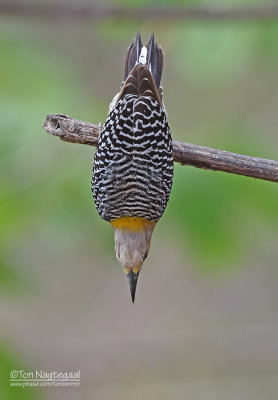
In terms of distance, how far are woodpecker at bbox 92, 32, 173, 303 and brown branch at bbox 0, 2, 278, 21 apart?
0.51 m

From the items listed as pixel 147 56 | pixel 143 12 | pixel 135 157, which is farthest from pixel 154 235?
pixel 143 12

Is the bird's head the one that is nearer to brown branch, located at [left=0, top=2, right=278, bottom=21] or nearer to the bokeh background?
the bokeh background

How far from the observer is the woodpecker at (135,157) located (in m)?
4.96

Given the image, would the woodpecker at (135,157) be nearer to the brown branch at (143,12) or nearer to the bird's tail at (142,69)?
the bird's tail at (142,69)

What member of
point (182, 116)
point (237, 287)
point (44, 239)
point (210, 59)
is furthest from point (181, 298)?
point (210, 59)

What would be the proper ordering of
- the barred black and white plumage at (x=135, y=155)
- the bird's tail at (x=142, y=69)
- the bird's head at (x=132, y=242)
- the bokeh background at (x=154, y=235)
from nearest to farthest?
1. the barred black and white plumage at (x=135, y=155)
2. the bird's tail at (x=142, y=69)
3. the bokeh background at (x=154, y=235)
4. the bird's head at (x=132, y=242)

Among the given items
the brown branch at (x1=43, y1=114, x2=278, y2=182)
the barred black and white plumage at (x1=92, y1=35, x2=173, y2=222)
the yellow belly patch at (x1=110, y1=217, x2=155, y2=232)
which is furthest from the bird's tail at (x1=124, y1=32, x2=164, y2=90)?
the yellow belly patch at (x1=110, y1=217, x2=155, y2=232)

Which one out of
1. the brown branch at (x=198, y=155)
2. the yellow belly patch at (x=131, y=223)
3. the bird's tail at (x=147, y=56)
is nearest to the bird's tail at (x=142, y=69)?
the bird's tail at (x=147, y=56)

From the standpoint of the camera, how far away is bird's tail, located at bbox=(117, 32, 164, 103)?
205 inches

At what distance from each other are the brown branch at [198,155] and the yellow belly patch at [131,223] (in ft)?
→ 2.47

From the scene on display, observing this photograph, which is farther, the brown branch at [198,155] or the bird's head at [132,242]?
the bird's head at [132,242]

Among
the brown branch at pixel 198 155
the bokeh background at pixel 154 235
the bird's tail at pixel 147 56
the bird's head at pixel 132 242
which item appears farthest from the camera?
the bird's tail at pixel 147 56

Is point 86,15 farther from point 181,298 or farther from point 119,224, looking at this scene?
point 181,298

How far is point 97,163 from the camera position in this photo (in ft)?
16.7
